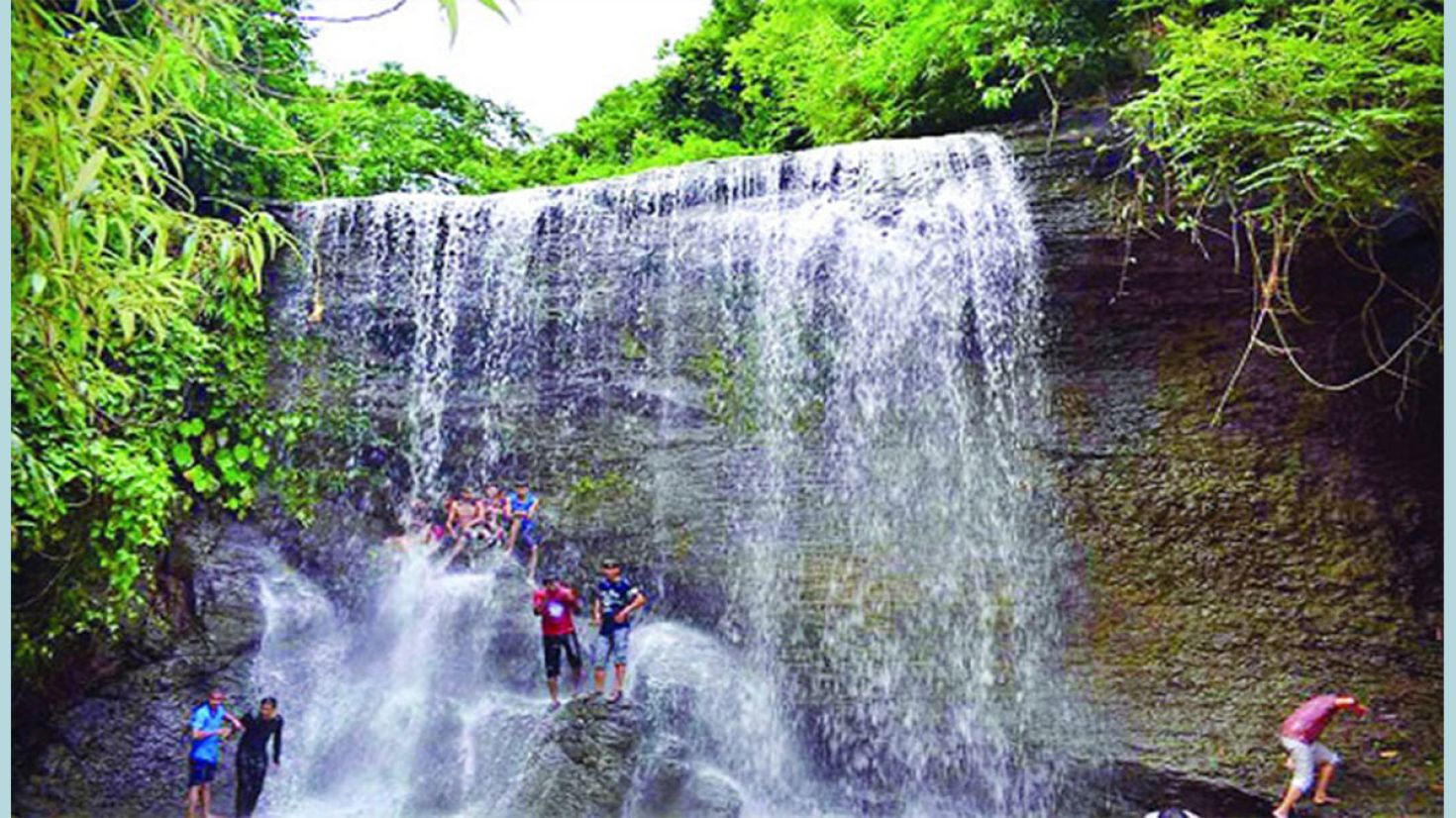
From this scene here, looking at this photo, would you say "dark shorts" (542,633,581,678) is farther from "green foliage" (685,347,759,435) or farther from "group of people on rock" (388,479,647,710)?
"green foliage" (685,347,759,435)

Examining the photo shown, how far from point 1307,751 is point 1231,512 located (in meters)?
1.70

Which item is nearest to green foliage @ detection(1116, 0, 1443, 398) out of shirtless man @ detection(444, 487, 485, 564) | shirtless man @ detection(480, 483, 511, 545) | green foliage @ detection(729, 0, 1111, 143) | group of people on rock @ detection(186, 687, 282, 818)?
green foliage @ detection(729, 0, 1111, 143)

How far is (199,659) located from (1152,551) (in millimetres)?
6686

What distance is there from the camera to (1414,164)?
5.68 m

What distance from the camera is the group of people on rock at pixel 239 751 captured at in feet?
21.0

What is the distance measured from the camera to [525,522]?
322 inches

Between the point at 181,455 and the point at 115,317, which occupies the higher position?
the point at 115,317

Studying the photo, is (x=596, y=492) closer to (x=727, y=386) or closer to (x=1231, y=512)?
(x=727, y=386)

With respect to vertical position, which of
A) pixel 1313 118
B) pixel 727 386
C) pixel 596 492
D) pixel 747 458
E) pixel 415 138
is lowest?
pixel 596 492

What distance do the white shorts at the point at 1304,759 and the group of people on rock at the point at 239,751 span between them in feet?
19.4

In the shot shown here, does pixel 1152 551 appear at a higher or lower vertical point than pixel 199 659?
higher

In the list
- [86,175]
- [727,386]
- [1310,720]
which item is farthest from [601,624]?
[86,175]

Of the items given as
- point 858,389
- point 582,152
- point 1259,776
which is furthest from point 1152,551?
point 582,152

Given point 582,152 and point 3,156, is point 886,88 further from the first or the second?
point 3,156
